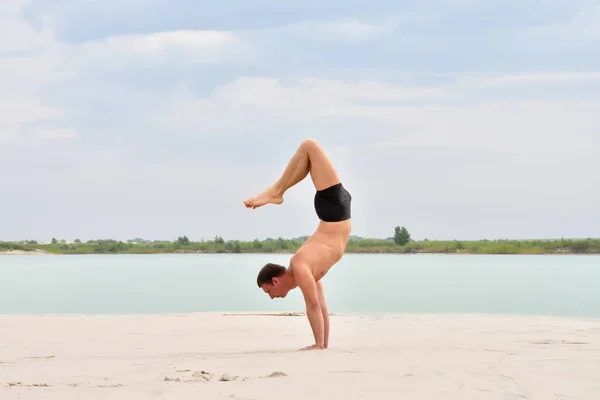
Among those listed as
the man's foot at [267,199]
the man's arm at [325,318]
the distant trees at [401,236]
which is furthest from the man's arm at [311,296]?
the distant trees at [401,236]

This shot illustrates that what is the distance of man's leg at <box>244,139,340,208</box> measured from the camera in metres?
7.61

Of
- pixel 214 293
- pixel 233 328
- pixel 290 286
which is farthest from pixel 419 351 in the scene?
pixel 214 293

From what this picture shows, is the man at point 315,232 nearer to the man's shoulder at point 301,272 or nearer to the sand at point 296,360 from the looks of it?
the man's shoulder at point 301,272

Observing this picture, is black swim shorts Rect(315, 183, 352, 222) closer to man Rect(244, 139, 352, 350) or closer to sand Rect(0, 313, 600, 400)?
man Rect(244, 139, 352, 350)

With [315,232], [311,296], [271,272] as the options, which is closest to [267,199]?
[315,232]

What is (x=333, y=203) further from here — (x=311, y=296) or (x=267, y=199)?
(x=311, y=296)

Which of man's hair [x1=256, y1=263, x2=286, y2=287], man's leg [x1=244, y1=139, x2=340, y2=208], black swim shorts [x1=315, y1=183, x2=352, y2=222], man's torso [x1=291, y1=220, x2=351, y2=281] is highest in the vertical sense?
man's leg [x1=244, y1=139, x2=340, y2=208]

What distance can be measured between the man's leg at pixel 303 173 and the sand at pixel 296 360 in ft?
5.25

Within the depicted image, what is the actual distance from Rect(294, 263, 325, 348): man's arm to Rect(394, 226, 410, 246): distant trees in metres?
69.5

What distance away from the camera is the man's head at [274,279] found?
7742 mm

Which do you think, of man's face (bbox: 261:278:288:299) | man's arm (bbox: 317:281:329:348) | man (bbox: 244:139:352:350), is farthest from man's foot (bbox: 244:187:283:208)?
man's arm (bbox: 317:281:329:348)

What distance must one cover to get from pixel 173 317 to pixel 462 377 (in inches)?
295

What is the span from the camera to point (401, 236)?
77.4 metres

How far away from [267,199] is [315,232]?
2.15ft
